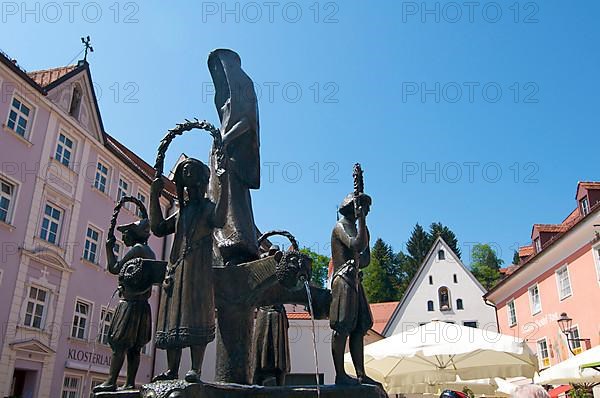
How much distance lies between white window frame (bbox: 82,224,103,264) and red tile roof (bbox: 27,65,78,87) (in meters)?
6.99

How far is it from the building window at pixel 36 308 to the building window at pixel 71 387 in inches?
103

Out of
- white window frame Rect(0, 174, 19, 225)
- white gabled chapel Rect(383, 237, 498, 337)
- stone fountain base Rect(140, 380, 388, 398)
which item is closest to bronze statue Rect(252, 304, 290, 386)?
stone fountain base Rect(140, 380, 388, 398)

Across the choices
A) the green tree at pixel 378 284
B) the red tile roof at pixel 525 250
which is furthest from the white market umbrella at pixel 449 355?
the green tree at pixel 378 284

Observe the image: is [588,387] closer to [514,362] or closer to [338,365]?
[514,362]

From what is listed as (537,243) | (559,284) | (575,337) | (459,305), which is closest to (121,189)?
(559,284)

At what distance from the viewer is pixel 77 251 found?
Answer: 73.4 feet

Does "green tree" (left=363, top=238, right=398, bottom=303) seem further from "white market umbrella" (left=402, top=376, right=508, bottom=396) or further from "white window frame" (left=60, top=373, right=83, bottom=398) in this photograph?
"white market umbrella" (left=402, top=376, right=508, bottom=396)

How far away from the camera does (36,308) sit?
1972 centimetres

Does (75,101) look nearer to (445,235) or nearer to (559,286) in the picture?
(559,286)

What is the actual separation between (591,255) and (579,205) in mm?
3310

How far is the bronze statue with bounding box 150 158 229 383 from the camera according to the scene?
4480mm

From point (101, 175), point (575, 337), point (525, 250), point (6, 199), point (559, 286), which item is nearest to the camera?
point (6, 199)

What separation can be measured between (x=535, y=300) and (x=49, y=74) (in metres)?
25.7

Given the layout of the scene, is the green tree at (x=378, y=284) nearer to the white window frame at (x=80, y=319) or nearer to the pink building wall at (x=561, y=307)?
the pink building wall at (x=561, y=307)
